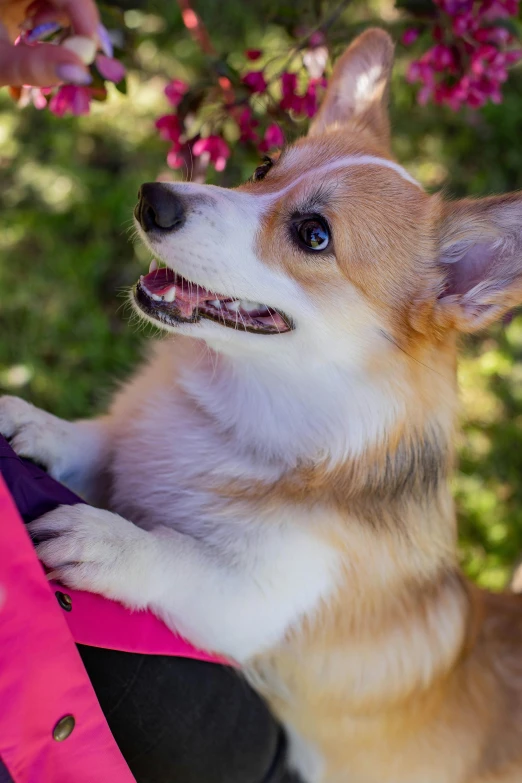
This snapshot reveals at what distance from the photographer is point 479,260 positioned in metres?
1.88

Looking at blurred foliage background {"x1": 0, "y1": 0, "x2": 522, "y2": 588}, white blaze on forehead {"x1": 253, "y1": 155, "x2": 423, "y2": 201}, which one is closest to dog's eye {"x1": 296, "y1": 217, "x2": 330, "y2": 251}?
white blaze on forehead {"x1": 253, "y1": 155, "x2": 423, "y2": 201}

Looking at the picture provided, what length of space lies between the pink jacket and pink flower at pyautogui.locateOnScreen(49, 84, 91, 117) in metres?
1.32

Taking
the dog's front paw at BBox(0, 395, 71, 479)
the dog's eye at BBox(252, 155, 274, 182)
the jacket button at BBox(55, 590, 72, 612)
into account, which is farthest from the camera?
the dog's eye at BBox(252, 155, 274, 182)

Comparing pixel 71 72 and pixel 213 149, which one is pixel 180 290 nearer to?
pixel 71 72

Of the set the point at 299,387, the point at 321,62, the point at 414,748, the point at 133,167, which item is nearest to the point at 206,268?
the point at 299,387

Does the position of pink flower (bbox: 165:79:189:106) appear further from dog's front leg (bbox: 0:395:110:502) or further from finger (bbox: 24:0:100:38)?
dog's front leg (bbox: 0:395:110:502)

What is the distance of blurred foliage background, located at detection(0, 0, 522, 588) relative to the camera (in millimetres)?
3484

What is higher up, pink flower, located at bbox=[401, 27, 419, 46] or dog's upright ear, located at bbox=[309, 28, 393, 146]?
pink flower, located at bbox=[401, 27, 419, 46]

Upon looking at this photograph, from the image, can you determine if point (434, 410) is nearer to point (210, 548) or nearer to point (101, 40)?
point (210, 548)

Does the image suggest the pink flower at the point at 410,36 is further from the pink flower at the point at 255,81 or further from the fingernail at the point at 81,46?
the fingernail at the point at 81,46

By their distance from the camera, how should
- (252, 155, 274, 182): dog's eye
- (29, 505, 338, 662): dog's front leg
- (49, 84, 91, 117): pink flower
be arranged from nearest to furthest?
(29, 505, 338, 662): dog's front leg, (49, 84, 91, 117): pink flower, (252, 155, 274, 182): dog's eye

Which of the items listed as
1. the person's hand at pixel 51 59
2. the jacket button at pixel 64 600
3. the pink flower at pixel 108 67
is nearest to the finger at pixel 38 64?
the person's hand at pixel 51 59

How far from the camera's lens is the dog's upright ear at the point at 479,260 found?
1.71 m

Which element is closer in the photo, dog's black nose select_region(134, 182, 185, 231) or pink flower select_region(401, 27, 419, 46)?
dog's black nose select_region(134, 182, 185, 231)
